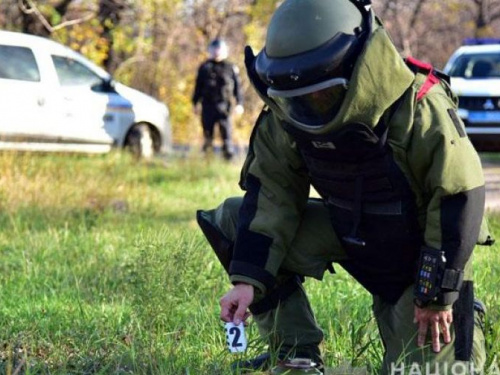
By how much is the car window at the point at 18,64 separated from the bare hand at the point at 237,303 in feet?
31.3

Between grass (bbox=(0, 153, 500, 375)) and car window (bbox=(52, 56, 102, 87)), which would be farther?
car window (bbox=(52, 56, 102, 87))

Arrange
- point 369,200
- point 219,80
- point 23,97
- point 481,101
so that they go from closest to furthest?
point 369,200 → point 23,97 → point 219,80 → point 481,101

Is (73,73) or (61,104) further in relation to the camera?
(73,73)

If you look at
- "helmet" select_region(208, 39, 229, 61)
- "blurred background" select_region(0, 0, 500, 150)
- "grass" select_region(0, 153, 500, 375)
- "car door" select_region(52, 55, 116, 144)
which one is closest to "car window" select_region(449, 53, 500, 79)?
"helmet" select_region(208, 39, 229, 61)

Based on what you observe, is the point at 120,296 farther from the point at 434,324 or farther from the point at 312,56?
the point at 312,56

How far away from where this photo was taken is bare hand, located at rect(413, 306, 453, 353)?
293cm

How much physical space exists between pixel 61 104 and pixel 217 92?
2092 millimetres

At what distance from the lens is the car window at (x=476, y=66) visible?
14.3m

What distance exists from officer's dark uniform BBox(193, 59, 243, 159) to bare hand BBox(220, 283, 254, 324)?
33.0 feet

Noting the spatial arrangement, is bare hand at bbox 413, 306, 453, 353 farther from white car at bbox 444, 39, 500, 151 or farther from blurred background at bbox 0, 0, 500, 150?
blurred background at bbox 0, 0, 500, 150

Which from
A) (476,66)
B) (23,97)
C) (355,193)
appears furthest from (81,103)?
(355,193)

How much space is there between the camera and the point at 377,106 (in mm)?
2814

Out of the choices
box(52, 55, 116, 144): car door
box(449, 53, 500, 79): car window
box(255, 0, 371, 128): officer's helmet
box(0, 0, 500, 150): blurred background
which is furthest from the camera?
Result: box(0, 0, 500, 150): blurred background

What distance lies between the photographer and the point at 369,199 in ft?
9.98
